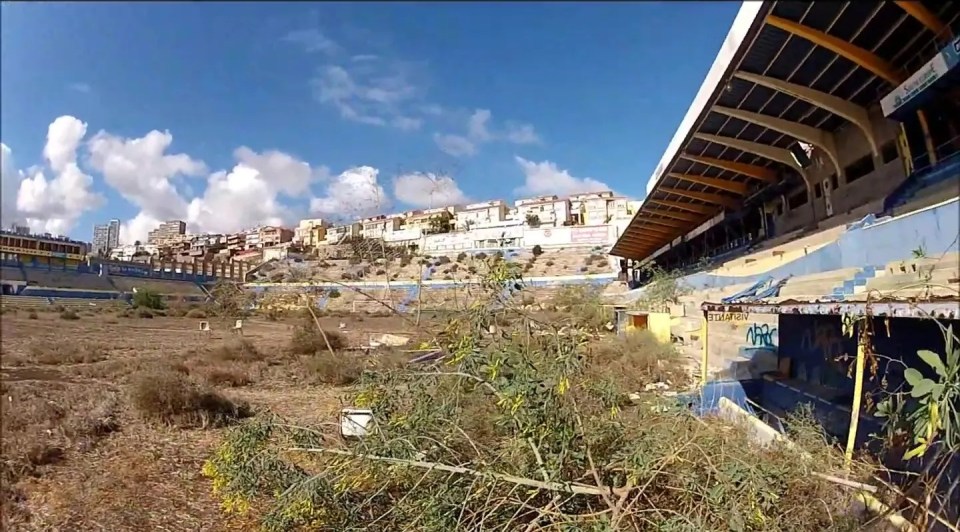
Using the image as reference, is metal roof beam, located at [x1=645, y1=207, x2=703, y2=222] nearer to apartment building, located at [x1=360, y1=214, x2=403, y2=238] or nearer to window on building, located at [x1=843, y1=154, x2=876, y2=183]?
window on building, located at [x1=843, y1=154, x2=876, y2=183]

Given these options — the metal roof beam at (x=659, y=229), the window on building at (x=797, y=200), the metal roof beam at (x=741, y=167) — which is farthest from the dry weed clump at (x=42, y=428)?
the metal roof beam at (x=659, y=229)

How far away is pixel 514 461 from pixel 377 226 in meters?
7.13

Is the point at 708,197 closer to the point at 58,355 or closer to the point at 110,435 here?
the point at 110,435

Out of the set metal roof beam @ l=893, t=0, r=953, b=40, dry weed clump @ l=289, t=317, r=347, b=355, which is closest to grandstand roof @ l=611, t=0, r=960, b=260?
metal roof beam @ l=893, t=0, r=953, b=40

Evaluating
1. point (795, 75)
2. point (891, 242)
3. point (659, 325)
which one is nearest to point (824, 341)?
point (891, 242)

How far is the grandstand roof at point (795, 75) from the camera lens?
8.40 m

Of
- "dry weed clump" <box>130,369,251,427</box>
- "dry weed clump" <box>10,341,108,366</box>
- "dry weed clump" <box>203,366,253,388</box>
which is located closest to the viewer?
"dry weed clump" <box>130,369,251,427</box>

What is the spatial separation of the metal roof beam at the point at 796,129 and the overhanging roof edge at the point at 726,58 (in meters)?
0.66

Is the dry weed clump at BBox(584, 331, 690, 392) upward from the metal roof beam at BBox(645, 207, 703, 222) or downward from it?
downward

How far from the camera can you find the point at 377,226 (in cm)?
982

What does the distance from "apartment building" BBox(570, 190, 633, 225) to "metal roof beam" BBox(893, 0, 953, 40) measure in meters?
Result: 65.5

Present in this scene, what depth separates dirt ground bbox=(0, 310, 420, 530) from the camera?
482 centimetres

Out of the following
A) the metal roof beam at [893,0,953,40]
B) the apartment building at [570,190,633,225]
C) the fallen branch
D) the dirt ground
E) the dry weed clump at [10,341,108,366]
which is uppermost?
the apartment building at [570,190,633,225]

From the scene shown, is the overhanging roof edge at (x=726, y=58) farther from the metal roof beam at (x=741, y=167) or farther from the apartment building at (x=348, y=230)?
the apartment building at (x=348, y=230)
